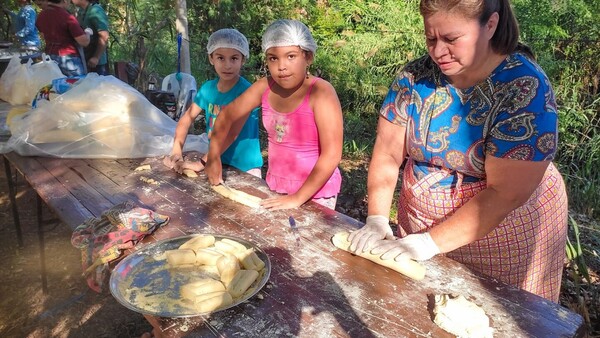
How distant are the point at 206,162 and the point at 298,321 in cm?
151

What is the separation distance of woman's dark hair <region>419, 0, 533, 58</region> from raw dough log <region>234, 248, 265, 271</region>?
1.05 m

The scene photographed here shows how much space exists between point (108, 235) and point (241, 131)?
131 centimetres

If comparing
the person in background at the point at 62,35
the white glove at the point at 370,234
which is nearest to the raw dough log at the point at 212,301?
the white glove at the point at 370,234

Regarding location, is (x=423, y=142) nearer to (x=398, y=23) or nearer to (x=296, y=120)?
(x=296, y=120)

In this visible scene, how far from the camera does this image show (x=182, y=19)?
624 centimetres

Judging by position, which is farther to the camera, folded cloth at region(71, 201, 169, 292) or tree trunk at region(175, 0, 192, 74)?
tree trunk at region(175, 0, 192, 74)

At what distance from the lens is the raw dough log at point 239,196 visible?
82.7 inches

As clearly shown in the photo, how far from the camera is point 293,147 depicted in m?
2.43

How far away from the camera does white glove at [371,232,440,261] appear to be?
1559 mm

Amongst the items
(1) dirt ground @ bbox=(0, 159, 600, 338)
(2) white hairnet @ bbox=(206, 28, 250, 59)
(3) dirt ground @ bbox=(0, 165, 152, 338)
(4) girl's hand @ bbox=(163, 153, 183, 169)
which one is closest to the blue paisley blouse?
(2) white hairnet @ bbox=(206, 28, 250, 59)

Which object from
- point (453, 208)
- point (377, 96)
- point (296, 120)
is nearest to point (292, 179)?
point (296, 120)

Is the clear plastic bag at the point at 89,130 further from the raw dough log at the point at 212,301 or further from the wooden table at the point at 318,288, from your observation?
the raw dough log at the point at 212,301

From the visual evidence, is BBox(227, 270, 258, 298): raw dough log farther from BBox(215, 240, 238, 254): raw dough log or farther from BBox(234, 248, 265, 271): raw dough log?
BBox(215, 240, 238, 254): raw dough log

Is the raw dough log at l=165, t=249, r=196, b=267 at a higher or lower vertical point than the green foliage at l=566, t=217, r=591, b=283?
→ higher
